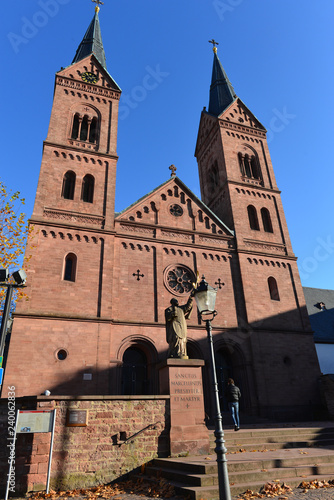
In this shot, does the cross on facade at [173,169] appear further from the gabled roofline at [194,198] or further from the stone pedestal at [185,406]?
the stone pedestal at [185,406]

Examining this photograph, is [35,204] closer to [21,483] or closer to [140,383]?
[140,383]

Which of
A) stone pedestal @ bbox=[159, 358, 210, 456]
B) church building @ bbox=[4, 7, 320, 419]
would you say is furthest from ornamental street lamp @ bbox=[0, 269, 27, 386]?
church building @ bbox=[4, 7, 320, 419]

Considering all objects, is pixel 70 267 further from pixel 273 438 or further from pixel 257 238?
pixel 257 238

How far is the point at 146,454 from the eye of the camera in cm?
968

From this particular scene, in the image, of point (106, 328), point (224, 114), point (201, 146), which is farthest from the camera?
point (201, 146)

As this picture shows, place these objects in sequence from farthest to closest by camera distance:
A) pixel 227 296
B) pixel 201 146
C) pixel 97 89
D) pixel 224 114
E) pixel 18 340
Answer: pixel 201 146 < pixel 224 114 < pixel 97 89 < pixel 227 296 < pixel 18 340

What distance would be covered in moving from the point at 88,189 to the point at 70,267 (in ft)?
19.1

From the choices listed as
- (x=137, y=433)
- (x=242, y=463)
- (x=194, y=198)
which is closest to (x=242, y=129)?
(x=194, y=198)

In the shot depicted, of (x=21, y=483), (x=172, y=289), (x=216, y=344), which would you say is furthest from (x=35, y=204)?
(x=21, y=483)

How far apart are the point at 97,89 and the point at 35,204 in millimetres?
11428

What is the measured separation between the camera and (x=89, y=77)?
84.3 feet

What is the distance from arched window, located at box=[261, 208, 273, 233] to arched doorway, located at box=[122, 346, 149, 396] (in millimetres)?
13330

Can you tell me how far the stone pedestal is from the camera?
9.93m

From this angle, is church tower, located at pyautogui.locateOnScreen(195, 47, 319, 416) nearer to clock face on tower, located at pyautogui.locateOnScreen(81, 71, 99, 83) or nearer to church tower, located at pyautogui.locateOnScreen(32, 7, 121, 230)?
church tower, located at pyautogui.locateOnScreen(32, 7, 121, 230)
